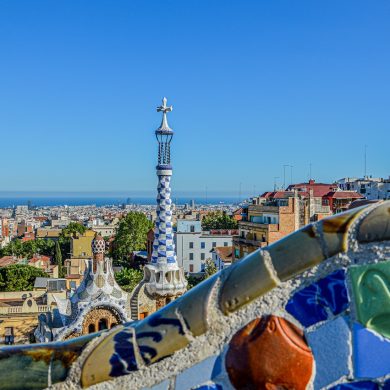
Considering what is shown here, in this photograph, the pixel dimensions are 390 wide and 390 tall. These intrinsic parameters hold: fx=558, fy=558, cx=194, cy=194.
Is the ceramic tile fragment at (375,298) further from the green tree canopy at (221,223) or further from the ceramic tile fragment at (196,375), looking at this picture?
the green tree canopy at (221,223)

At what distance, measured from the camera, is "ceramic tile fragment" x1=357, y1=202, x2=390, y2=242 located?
5.74 ft

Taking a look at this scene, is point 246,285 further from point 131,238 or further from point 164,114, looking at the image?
point 131,238

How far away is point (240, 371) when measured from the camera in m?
1.75

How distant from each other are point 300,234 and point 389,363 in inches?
18.9

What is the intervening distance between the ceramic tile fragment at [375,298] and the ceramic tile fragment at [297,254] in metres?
0.15

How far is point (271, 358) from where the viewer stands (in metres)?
1.72

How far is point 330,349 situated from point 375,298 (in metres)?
0.21

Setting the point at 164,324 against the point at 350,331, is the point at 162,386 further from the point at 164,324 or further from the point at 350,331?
the point at 350,331

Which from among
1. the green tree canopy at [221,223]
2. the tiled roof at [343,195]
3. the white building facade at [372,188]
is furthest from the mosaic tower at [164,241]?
the green tree canopy at [221,223]

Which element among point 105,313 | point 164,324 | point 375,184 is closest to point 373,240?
point 164,324

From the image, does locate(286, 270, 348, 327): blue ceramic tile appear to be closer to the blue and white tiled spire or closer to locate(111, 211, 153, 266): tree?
the blue and white tiled spire

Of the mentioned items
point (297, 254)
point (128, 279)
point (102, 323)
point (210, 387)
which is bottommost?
point (128, 279)

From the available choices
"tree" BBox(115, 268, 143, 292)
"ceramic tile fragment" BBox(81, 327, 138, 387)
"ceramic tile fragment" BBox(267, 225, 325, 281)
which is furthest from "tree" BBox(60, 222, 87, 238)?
"ceramic tile fragment" BBox(267, 225, 325, 281)

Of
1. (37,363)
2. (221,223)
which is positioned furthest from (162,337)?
(221,223)
